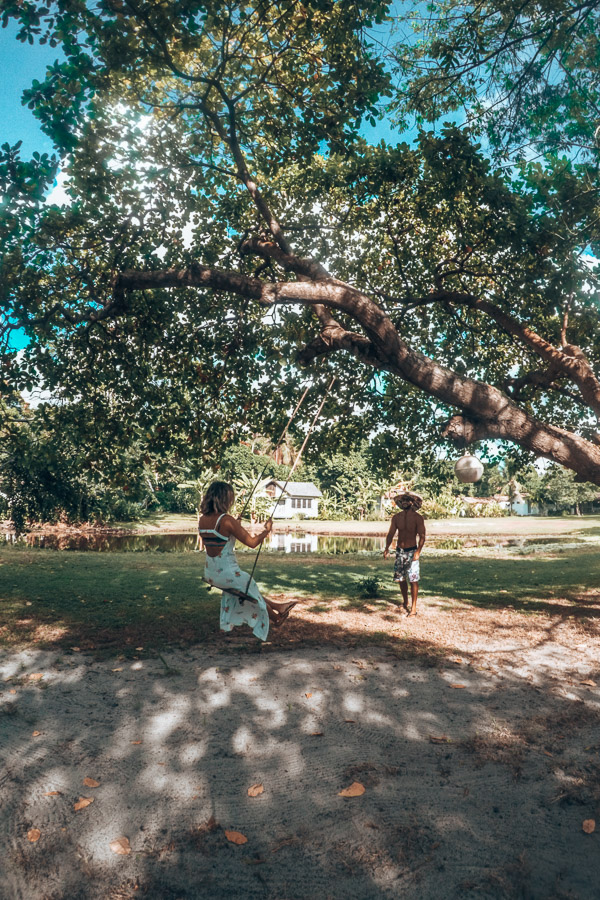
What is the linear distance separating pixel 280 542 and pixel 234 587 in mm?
25522

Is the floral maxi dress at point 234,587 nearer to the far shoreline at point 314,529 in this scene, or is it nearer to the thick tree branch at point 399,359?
the thick tree branch at point 399,359

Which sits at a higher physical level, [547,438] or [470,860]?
[547,438]

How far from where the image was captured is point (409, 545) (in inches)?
369

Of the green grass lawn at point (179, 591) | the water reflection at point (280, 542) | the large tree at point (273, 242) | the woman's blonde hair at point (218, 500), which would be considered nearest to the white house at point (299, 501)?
the water reflection at point (280, 542)

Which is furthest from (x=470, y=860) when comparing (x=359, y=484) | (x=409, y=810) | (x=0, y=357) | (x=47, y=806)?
(x=359, y=484)

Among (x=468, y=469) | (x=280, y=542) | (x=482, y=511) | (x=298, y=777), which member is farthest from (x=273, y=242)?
(x=482, y=511)

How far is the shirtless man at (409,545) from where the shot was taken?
9.20 meters

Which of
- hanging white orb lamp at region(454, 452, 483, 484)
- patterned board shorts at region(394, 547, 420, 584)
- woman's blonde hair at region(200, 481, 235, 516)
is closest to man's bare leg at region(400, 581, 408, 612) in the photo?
patterned board shorts at region(394, 547, 420, 584)

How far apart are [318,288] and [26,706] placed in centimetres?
619

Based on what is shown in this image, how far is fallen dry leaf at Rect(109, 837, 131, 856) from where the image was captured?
2982mm

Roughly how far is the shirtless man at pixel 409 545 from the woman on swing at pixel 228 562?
3.23 metres

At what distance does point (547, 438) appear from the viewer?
27.1 ft

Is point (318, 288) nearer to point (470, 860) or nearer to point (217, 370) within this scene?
point (217, 370)

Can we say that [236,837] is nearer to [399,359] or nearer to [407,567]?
[399,359]
